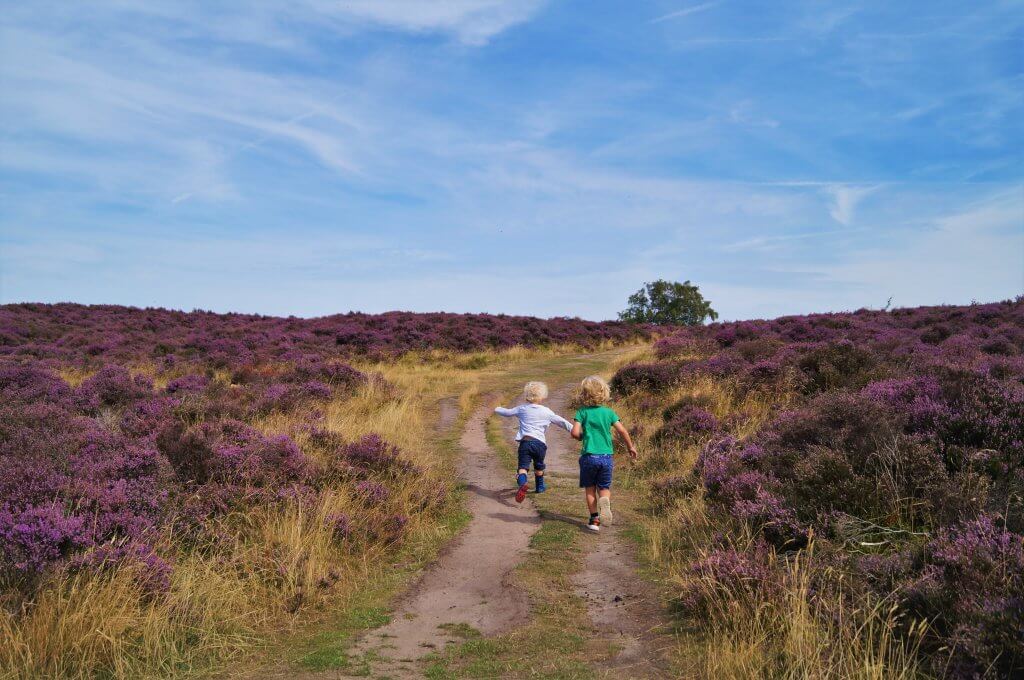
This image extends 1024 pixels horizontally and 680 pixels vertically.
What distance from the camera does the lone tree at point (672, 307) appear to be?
2333 inches

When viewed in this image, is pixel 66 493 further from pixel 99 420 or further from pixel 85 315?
pixel 85 315

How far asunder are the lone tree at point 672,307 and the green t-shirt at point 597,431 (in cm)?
5102

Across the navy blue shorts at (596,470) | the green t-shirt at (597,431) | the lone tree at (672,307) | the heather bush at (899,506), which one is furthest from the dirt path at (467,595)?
the lone tree at (672,307)

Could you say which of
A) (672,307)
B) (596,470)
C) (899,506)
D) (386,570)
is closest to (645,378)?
(596,470)

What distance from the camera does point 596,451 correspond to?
8.12 m

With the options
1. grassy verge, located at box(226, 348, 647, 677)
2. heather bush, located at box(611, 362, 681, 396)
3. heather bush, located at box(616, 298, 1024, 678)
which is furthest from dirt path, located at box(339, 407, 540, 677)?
heather bush, located at box(611, 362, 681, 396)

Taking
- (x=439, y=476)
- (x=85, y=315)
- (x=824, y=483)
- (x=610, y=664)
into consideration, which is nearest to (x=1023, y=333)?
(x=824, y=483)

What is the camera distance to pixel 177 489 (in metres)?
6.80

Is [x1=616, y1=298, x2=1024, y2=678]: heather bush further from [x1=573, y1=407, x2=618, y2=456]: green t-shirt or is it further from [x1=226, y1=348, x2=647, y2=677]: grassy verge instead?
[x1=226, y1=348, x2=647, y2=677]: grassy verge

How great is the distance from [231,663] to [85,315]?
39982 millimetres

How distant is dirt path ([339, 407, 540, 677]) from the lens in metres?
5.13

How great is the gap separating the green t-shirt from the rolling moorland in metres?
1.06

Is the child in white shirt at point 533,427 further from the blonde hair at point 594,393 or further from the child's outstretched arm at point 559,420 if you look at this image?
the blonde hair at point 594,393

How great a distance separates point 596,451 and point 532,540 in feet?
→ 4.48
